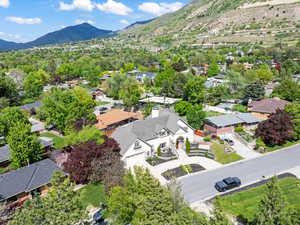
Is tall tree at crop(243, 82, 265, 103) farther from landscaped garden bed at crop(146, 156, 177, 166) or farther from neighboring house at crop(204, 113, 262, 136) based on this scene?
landscaped garden bed at crop(146, 156, 177, 166)

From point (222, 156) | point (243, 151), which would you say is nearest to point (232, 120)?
point (243, 151)

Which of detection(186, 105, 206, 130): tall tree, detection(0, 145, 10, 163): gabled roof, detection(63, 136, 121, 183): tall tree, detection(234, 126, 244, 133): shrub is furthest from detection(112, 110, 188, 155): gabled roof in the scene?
detection(0, 145, 10, 163): gabled roof

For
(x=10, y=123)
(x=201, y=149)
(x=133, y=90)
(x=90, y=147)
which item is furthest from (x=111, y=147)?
(x=133, y=90)

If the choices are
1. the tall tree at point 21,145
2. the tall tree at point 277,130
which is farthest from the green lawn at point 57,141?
the tall tree at point 277,130

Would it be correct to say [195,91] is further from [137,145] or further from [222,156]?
[137,145]

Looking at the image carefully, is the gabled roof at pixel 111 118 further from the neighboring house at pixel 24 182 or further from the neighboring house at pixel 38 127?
the neighboring house at pixel 24 182

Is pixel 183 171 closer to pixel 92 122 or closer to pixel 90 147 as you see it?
pixel 90 147

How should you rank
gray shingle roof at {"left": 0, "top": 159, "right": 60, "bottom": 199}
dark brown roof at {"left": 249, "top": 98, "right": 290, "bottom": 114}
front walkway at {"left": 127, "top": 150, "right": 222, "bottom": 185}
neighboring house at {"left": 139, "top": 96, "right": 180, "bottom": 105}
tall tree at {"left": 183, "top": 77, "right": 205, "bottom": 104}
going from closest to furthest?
1. gray shingle roof at {"left": 0, "top": 159, "right": 60, "bottom": 199}
2. front walkway at {"left": 127, "top": 150, "right": 222, "bottom": 185}
3. dark brown roof at {"left": 249, "top": 98, "right": 290, "bottom": 114}
4. tall tree at {"left": 183, "top": 77, "right": 205, "bottom": 104}
5. neighboring house at {"left": 139, "top": 96, "right": 180, "bottom": 105}

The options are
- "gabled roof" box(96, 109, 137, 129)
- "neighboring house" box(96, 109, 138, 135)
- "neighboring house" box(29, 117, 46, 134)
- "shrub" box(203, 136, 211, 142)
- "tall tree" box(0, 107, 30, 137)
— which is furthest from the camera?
"neighboring house" box(29, 117, 46, 134)
